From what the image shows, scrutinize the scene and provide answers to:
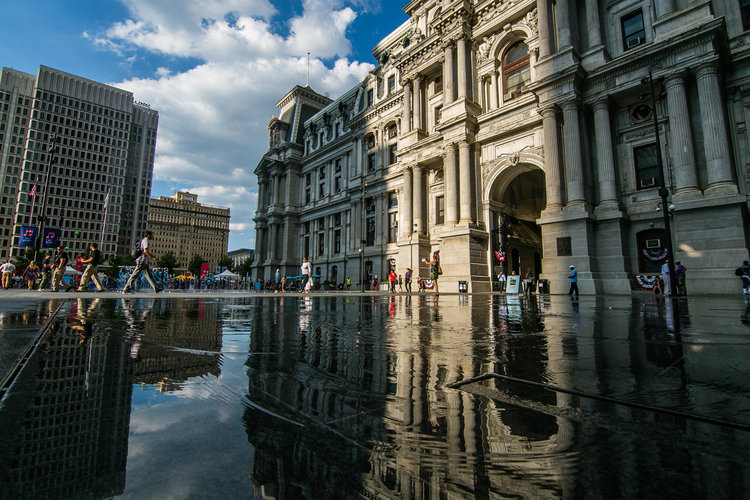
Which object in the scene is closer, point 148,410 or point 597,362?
point 148,410

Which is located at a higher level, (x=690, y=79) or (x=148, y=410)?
(x=690, y=79)

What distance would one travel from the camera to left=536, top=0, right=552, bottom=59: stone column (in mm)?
17609

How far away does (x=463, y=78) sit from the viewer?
20844 millimetres

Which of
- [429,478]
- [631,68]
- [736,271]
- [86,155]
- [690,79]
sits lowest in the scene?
[429,478]

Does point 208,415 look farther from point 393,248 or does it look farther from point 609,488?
point 393,248

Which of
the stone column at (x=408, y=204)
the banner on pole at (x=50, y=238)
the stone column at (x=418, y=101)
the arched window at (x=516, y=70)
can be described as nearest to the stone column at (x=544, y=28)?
the arched window at (x=516, y=70)

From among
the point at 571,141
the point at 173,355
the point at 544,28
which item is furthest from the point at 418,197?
the point at 173,355

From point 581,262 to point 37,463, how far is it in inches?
686

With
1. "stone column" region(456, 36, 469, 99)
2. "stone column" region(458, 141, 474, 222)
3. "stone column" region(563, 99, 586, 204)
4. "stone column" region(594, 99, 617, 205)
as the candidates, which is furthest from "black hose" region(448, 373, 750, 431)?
"stone column" region(456, 36, 469, 99)

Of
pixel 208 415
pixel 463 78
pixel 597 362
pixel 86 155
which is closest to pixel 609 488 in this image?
pixel 208 415

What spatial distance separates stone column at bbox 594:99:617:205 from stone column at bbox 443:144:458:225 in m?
7.25

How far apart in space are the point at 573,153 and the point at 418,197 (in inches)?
409

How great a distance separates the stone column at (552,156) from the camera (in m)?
16.3

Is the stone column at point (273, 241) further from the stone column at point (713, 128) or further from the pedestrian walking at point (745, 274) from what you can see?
the pedestrian walking at point (745, 274)
